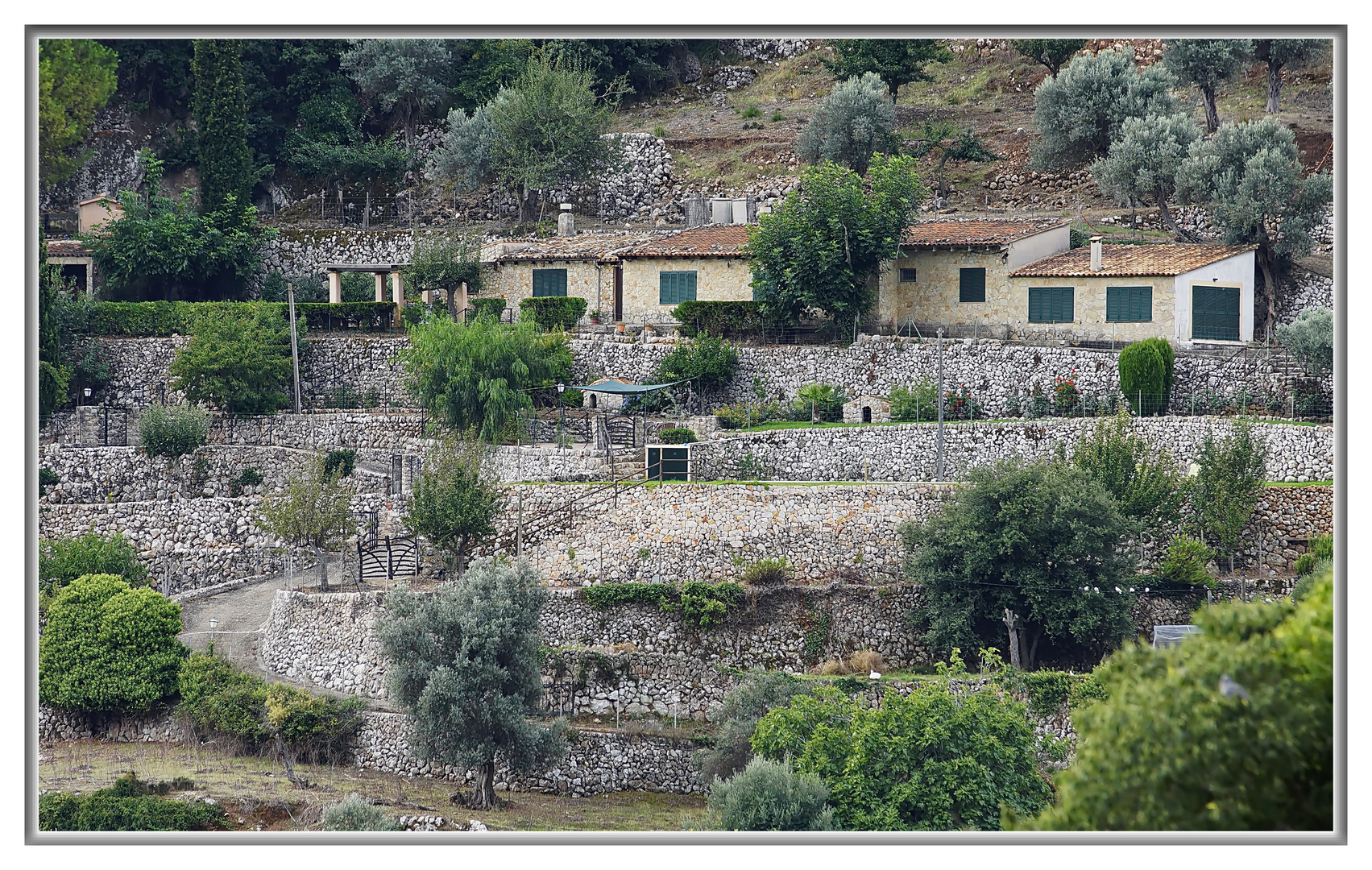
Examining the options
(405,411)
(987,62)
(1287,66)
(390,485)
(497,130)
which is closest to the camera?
(390,485)

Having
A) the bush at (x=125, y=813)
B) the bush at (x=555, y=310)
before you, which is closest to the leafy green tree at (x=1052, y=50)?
the bush at (x=555, y=310)

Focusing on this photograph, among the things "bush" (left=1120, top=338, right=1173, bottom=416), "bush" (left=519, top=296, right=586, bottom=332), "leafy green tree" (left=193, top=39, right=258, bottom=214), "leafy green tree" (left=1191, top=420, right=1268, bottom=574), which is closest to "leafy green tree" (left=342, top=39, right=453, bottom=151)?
"leafy green tree" (left=193, top=39, right=258, bottom=214)

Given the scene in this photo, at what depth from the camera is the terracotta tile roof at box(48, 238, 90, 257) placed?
141ft

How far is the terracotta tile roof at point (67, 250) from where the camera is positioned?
43.0 metres

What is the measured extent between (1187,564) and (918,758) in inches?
308

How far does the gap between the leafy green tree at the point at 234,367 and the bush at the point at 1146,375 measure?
1853 cm

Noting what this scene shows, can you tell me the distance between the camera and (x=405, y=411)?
3791 cm

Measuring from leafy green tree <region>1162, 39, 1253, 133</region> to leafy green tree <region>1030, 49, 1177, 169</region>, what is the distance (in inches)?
17.8

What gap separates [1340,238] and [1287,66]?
95.5ft

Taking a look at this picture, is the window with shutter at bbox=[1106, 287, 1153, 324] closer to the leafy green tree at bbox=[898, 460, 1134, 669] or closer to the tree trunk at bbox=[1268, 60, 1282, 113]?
the leafy green tree at bbox=[898, 460, 1134, 669]

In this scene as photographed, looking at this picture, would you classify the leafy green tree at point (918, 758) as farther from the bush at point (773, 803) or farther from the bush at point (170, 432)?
the bush at point (170, 432)
